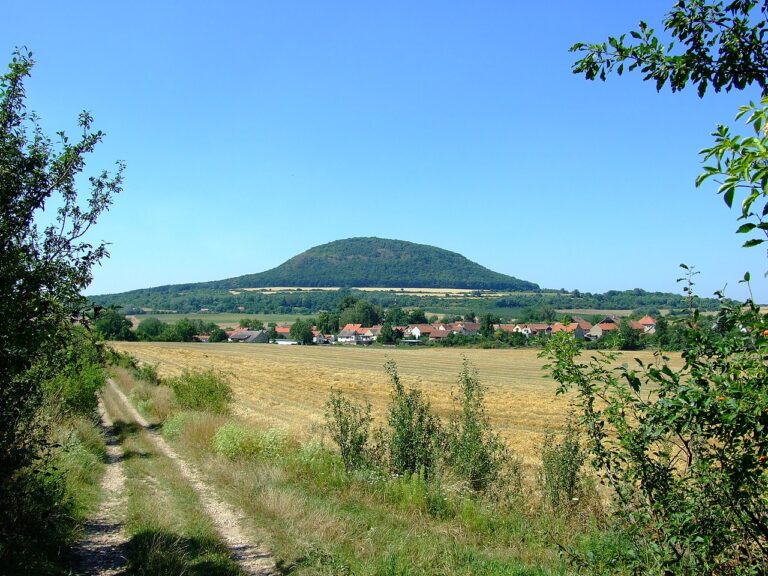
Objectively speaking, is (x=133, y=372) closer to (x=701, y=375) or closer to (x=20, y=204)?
(x=20, y=204)

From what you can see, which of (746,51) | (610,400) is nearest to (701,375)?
(610,400)

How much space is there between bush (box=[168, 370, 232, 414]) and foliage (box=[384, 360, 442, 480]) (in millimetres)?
11671

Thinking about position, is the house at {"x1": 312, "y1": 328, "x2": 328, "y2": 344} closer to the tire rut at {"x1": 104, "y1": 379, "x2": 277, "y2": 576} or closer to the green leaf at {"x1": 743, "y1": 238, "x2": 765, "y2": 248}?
the tire rut at {"x1": 104, "y1": 379, "x2": 277, "y2": 576}

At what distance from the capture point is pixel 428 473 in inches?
388

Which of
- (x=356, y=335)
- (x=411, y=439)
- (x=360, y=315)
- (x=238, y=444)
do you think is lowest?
(x=356, y=335)

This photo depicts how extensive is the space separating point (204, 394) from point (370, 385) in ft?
77.6

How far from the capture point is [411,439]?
33.9ft

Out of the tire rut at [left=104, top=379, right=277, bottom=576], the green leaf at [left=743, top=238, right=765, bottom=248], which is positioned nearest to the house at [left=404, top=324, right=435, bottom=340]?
the tire rut at [left=104, top=379, right=277, bottom=576]

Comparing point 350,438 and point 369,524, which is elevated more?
point 350,438

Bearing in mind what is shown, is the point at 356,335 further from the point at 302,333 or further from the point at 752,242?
the point at 752,242

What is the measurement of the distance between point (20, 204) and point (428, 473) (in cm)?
751

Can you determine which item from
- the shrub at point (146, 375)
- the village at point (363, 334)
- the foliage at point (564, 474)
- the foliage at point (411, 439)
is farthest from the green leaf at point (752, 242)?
the village at point (363, 334)

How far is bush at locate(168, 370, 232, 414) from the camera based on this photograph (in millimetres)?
20609

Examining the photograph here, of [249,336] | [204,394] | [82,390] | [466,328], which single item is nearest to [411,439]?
[204,394]
